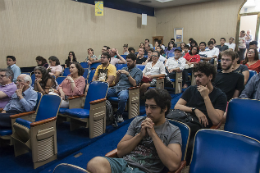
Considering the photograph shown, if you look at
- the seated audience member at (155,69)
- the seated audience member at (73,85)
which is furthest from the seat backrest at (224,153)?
the seated audience member at (155,69)

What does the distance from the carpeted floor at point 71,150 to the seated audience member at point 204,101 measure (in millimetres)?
1163

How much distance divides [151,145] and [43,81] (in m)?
2.39

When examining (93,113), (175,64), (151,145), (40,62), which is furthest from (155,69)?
(151,145)

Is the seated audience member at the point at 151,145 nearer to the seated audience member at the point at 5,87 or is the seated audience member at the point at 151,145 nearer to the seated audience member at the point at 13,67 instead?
the seated audience member at the point at 5,87

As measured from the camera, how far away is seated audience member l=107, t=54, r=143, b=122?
305 cm

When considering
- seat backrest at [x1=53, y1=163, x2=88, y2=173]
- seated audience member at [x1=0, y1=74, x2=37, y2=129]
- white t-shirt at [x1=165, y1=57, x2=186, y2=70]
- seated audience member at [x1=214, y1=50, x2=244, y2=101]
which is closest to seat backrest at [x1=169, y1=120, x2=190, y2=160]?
seat backrest at [x1=53, y1=163, x2=88, y2=173]

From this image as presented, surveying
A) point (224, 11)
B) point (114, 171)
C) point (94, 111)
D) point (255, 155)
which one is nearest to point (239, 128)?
point (255, 155)

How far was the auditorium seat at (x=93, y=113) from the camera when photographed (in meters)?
2.57

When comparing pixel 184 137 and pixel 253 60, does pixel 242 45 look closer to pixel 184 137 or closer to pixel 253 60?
pixel 253 60

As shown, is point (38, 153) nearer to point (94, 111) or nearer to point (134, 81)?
point (94, 111)

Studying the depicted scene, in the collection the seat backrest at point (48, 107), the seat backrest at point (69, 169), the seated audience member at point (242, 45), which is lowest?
the seat backrest at point (48, 107)

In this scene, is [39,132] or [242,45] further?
[242,45]

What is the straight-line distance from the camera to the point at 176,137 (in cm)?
127

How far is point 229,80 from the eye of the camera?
7.92 ft
